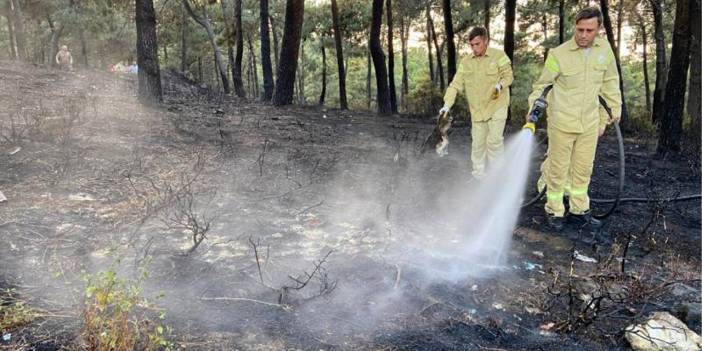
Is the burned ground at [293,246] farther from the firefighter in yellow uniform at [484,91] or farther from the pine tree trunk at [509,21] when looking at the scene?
the pine tree trunk at [509,21]

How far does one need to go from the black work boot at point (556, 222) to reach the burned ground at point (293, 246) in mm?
90

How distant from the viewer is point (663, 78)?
14.8 m

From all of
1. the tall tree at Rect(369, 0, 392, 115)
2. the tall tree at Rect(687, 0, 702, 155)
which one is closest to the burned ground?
the tall tree at Rect(687, 0, 702, 155)

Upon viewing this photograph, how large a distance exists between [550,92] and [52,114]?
21.5 feet

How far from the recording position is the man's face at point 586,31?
4.41 meters

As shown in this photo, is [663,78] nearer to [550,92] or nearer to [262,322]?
[550,92]

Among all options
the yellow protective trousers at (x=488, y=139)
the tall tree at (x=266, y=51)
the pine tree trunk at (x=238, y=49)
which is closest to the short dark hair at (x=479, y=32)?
the yellow protective trousers at (x=488, y=139)

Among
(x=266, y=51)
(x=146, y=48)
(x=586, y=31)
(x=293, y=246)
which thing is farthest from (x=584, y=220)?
(x=266, y=51)

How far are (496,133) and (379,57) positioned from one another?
8692 mm

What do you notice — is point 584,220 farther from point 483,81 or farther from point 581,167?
point 483,81

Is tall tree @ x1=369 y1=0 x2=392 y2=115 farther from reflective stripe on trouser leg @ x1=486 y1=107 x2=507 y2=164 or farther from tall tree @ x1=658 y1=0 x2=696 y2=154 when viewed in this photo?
reflective stripe on trouser leg @ x1=486 y1=107 x2=507 y2=164

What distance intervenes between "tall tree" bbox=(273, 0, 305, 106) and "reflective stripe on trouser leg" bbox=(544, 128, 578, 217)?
8422 millimetres

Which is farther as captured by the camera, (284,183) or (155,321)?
(284,183)

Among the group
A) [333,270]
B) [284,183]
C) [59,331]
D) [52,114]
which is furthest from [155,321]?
[52,114]
